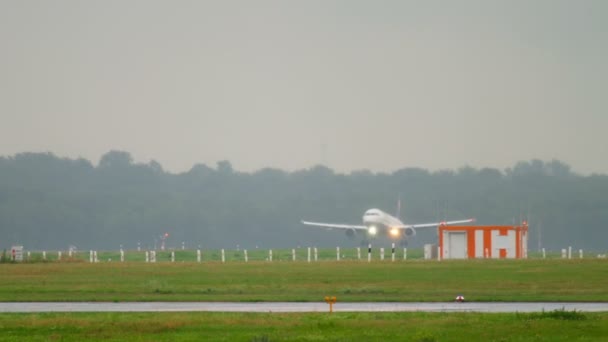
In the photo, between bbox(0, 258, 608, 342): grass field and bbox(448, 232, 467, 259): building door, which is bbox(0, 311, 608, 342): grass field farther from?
bbox(448, 232, 467, 259): building door

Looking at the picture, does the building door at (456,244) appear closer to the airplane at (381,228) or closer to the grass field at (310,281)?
the grass field at (310,281)

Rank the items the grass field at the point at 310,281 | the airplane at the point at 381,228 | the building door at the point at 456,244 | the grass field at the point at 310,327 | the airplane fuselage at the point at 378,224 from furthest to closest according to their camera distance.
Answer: the airplane at the point at 381,228 < the airplane fuselage at the point at 378,224 < the building door at the point at 456,244 < the grass field at the point at 310,281 < the grass field at the point at 310,327

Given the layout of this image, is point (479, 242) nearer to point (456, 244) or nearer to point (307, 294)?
point (456, 244)

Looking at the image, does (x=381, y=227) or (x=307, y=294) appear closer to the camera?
(x=307, y=294)

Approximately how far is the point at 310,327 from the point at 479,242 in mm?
58080

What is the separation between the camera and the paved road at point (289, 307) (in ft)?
116

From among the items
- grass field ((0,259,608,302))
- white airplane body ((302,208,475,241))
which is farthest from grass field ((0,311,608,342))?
white airplane body ((302,208,475,241))

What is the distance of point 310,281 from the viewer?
2058 inches

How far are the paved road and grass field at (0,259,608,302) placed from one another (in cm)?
240

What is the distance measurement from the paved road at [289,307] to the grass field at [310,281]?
2399 millimetres

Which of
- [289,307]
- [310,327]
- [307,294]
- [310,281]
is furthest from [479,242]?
[310,327]

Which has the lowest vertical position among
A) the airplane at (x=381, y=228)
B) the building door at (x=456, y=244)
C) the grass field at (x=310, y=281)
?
the grass field at (x=310, y=281)

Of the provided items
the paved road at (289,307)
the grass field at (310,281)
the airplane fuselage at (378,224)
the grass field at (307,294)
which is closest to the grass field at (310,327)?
the grass field at (307,294)

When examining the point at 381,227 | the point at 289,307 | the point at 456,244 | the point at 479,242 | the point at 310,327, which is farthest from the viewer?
the point at 381,227
